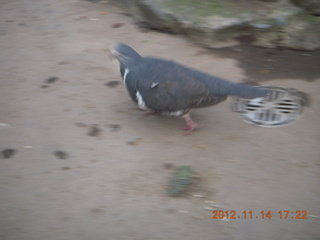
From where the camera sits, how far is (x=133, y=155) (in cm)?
379

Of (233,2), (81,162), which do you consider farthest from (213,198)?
(233,2)

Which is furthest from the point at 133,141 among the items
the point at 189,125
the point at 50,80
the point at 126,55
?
the point at 50,80

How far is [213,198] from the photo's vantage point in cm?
332

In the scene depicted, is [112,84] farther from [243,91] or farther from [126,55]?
[243,91]

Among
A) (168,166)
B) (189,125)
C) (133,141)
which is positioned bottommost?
(168,166)

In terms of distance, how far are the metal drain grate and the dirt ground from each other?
11cm

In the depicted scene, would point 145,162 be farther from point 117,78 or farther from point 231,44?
point 231,44

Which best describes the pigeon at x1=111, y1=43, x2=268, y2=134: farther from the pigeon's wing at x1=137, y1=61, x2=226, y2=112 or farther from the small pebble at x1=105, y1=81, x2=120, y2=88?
the small pebble at x1=105, y1=81, x2=120, y2=88

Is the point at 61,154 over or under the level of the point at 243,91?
under

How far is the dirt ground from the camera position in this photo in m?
3.14
